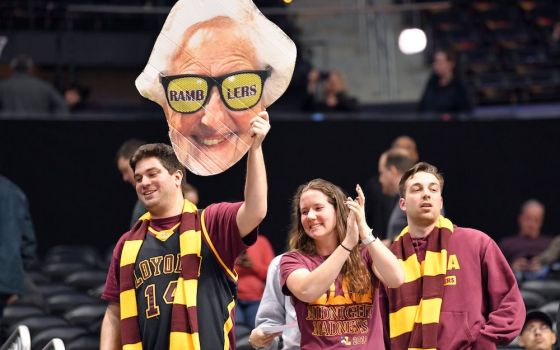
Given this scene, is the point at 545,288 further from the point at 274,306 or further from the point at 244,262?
the point at 274,306

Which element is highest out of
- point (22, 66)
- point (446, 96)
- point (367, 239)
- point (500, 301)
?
point (22, 66)

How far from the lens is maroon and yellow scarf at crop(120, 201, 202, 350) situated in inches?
166

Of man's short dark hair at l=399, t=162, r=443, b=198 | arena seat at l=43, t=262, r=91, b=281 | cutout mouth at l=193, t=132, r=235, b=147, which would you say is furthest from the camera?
arena seat at l=43, t=262, r=91, b=281

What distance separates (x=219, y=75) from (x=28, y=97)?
6.07 meters

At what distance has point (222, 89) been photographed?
13.9ft

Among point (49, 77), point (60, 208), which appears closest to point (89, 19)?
point (49, 77)

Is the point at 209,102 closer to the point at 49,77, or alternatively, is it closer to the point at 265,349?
the point at 265,349

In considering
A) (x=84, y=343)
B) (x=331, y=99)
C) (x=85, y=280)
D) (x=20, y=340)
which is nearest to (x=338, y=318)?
(x=20, y=340)

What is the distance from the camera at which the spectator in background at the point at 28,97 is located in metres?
9.98

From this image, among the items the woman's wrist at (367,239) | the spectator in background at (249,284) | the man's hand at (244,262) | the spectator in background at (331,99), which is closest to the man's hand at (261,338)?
the woman's wrist at (367,239)

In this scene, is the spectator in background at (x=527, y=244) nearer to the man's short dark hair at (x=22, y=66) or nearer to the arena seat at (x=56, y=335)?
the arena seat at (x=56, y=335)

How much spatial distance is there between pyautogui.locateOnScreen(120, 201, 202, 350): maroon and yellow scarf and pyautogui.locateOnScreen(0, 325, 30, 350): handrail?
0.34m

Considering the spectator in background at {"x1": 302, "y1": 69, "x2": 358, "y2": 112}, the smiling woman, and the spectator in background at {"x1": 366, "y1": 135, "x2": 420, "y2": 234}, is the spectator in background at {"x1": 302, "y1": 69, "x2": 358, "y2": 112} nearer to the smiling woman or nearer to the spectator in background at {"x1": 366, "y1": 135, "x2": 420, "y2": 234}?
the spectator in background at {"x1": 366, "y1": 135, "x2": 420, "y2": 234}

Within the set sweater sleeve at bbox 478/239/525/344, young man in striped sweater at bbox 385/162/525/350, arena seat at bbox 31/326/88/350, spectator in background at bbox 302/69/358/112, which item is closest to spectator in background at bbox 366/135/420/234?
arena seat at bbox 31/326/88/350
